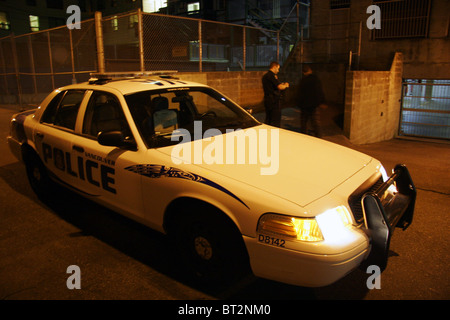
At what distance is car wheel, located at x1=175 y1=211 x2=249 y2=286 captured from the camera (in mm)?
2848

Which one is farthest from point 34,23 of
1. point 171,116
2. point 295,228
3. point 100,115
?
point 295,228

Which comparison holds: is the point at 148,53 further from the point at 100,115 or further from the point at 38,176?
the point at 100,115

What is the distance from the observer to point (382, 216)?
2.78 m

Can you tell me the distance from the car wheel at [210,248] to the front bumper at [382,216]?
92 centimetres

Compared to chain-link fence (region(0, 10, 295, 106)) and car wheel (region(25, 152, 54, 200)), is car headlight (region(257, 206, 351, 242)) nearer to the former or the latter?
car wheel (region(25, 152, 54, 200))

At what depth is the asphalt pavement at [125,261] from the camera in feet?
10.1

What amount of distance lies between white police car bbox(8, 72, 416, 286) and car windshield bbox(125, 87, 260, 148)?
0.6 inches

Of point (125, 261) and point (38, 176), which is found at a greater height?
point (38, 176)

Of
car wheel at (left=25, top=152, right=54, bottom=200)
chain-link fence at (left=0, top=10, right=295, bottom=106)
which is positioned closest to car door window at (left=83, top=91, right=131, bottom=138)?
car wheel at (left=25, top=152, right=54, bottom=200)

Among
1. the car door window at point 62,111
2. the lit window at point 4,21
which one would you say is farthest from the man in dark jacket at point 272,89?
the lit window at point 4,21

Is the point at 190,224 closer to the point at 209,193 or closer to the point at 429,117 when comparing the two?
the point at 209,193

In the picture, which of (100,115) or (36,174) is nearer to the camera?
(100,115)

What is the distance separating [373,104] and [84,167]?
374 inches

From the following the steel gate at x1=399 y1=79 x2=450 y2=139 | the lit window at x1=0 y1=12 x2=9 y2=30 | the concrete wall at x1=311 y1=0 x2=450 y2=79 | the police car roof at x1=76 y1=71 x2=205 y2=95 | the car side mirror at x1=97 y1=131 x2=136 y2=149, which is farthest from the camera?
the lit window at x1=0 y1=12 x2=9 y2=30
